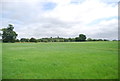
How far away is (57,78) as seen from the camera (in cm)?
172

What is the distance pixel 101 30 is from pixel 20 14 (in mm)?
1877

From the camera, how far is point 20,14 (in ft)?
8.64

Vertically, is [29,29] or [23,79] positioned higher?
[29,29]

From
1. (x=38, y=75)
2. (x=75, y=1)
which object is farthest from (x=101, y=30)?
(x=38, y=75)

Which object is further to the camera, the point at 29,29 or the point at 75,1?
the point at 29,29

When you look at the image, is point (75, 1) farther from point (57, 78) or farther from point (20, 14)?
point (57, 78)

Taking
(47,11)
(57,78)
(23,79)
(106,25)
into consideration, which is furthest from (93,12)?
(23,79)

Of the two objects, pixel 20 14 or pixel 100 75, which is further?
pixel 20 14

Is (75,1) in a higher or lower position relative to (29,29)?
higher

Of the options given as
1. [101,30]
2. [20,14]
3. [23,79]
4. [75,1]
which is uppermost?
[75,1]

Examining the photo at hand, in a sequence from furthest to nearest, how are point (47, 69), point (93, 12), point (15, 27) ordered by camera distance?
point (15, 27) < point (93, 12) < point (47, 69)

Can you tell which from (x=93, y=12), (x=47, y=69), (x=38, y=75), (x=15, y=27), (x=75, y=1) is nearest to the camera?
(x=38, y=75)

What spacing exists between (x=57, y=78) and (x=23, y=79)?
18.9 inches

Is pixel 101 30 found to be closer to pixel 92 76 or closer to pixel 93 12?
pixel 93 12
